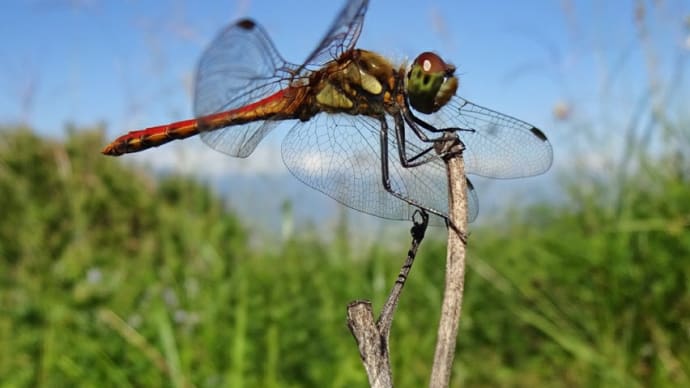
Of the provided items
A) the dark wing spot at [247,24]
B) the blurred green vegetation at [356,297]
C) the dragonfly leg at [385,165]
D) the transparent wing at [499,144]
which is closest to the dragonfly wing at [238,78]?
the dark wing spot at [247,24]

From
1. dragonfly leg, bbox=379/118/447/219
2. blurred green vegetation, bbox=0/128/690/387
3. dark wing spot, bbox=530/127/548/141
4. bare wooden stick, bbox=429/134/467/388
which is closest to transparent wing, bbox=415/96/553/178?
dark wing spot, bbox=530/127/548/141

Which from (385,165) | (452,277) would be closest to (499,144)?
(385,165)

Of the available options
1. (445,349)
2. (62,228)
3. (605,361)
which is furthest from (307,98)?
(62,228)

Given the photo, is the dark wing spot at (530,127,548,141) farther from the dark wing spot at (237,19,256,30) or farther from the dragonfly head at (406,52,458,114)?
the dark wing spot at (237,19,256,30)

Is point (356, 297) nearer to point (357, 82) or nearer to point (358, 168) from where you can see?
point (358, 168)

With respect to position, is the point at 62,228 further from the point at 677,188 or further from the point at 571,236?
the point at 677,188

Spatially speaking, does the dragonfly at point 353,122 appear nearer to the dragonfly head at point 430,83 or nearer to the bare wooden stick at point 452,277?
the dragonfly head at point 430,83
